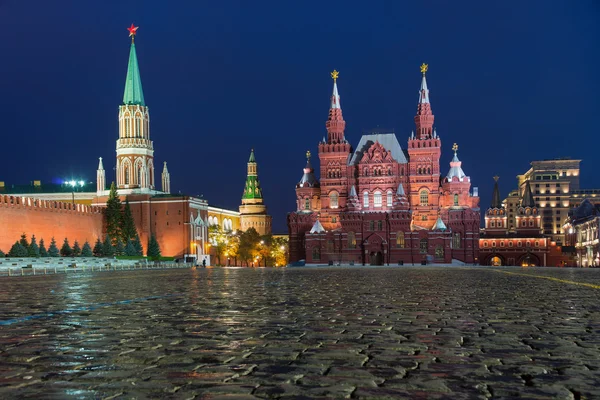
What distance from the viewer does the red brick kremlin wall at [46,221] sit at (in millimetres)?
59562

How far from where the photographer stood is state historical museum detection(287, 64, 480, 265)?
244 feet

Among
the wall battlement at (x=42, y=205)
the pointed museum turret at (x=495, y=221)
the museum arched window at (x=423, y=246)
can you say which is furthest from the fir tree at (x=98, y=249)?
the pointed museum turret at (x=495, y=221)

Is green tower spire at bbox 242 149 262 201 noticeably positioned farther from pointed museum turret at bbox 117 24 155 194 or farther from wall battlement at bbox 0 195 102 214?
wall battlement at bbox 0 195 102 214

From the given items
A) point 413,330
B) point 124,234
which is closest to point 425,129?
point 124,234

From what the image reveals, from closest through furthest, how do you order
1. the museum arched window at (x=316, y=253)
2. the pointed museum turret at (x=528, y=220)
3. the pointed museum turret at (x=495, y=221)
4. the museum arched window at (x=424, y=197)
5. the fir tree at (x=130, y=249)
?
the fir tree at (x=130, y=249), the museum arched window at (x=316, y=253), the museum arched window at (x=424, y=197), the pointed museum turret at (x=528, y=220), the pointed museum turret at (x=495, y=221)

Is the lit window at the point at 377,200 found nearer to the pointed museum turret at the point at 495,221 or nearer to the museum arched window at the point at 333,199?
the museum arched window at the point at 333,199

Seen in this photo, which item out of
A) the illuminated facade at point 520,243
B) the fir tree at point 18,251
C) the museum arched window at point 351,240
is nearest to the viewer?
the fir tree at point 18,251

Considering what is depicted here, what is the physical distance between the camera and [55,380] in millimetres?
4535

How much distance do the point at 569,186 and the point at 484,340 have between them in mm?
148480

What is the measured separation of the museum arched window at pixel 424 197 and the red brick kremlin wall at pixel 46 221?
39.3m

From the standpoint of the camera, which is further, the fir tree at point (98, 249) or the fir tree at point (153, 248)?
the fir tree at point (153, 248)

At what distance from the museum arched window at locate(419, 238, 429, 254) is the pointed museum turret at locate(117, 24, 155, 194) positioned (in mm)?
37778

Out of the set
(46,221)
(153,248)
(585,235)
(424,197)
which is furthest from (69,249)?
(585,235)

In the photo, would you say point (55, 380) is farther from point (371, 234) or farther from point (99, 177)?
point (99, 177)
